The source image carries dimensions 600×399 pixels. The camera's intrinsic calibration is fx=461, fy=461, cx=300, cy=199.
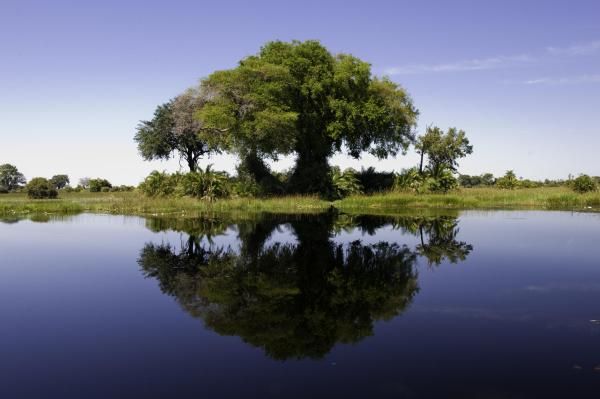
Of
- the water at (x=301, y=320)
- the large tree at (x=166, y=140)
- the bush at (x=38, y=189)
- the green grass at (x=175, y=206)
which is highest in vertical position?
the large tree at (x=166, y=140)

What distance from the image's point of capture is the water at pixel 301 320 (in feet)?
19.2

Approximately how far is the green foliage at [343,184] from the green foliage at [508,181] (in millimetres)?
26226

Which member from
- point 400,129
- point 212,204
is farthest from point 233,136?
point 400,129

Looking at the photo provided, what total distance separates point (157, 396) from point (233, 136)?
1419 inches

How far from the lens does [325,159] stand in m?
A: 46.6

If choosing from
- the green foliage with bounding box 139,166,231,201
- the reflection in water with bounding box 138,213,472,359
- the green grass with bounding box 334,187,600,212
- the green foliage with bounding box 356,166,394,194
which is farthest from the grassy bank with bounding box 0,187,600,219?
the reflection in water with bounding box 138,213,472,359

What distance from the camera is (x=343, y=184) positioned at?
139 ft

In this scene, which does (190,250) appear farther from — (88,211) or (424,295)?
(88,211)

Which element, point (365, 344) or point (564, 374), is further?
point (365, 344)

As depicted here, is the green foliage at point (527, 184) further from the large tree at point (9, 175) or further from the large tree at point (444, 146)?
the large tree at point (9, 175)

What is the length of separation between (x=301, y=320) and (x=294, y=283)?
2836 millimetres

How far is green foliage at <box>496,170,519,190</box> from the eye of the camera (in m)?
59.9

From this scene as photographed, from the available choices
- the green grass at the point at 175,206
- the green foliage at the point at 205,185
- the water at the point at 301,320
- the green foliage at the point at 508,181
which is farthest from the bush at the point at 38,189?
the green foliage at the point at 508,181

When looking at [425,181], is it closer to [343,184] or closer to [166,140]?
[343,184]
